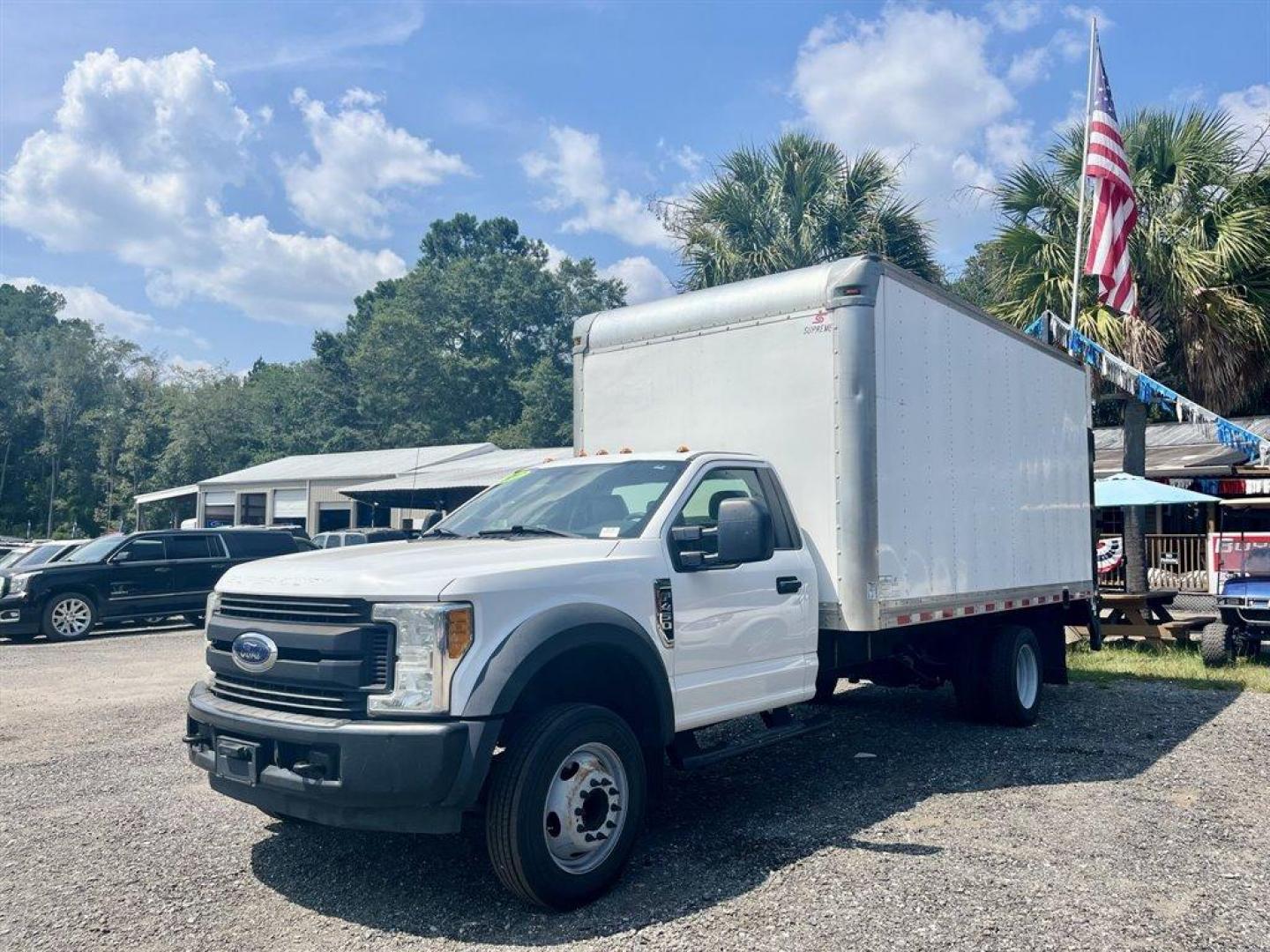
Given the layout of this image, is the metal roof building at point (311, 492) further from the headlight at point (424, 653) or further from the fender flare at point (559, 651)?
the headlight at point (424, 653)

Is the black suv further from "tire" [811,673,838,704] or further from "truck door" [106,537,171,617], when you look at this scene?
"tire" [811,673,838,704]

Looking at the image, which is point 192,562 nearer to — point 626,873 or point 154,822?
point 154,822

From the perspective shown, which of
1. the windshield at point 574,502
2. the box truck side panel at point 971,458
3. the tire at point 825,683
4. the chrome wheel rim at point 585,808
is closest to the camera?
the chrome wheel rim at point 585,808

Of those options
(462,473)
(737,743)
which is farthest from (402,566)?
(462,473)

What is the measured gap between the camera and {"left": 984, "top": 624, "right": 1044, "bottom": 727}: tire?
7.79m

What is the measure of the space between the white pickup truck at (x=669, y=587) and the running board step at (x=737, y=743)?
2 centimetres

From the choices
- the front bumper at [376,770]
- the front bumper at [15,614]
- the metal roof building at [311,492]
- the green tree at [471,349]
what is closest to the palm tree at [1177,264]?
the front bumper at [376,770]

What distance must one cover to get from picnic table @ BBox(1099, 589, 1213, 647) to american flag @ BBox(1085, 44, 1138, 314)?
12.8 feet

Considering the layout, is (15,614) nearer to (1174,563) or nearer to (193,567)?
(193,567)

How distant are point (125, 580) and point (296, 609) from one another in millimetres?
13299

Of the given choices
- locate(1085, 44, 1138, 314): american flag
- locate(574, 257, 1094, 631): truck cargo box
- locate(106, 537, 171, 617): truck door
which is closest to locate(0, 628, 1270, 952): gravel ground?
locate(574, 257, 1094, 631): truck cargo box

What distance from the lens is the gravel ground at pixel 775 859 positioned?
13.6 feet

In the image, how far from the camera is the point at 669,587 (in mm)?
4996

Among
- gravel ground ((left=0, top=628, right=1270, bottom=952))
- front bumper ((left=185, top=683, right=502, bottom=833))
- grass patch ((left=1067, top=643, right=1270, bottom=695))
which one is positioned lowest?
grass patch ((left=1067, top=643, right=1270, bottom=695))
